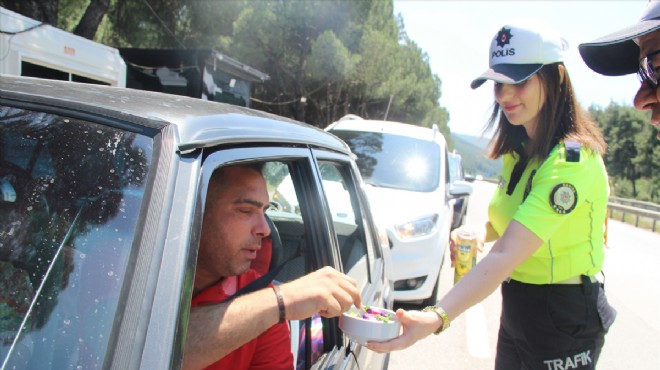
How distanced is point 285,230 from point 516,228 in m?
1.30

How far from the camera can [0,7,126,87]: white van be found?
6.55 m

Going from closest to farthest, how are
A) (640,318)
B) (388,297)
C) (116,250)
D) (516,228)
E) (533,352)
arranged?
(116,250) → (516,228) → (533,352) → (388,297) → (640,318)

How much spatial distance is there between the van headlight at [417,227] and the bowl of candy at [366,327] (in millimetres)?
3260

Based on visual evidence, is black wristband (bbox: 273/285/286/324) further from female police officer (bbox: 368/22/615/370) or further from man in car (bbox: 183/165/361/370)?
female police officer (bbox: 368/22/615/370)

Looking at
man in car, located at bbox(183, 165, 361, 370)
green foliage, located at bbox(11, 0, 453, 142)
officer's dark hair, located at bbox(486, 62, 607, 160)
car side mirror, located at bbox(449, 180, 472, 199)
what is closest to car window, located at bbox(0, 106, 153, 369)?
man in car, located at bbox(183, 165, 361, 370)

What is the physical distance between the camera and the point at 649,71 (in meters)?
1.41

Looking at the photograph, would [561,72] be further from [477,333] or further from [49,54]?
[49,54]

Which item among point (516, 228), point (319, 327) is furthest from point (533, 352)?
point (319, 327)

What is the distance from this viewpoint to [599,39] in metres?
1.43

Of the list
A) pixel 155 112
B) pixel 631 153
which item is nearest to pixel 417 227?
pixel 155 112

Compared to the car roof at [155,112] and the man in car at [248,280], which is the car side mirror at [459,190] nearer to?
the man in car at [248,280]

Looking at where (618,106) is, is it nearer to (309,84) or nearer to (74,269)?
(309,84)

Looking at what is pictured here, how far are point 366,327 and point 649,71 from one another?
1.11m

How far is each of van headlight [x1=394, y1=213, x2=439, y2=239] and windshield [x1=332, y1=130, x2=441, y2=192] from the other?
0.75 m
